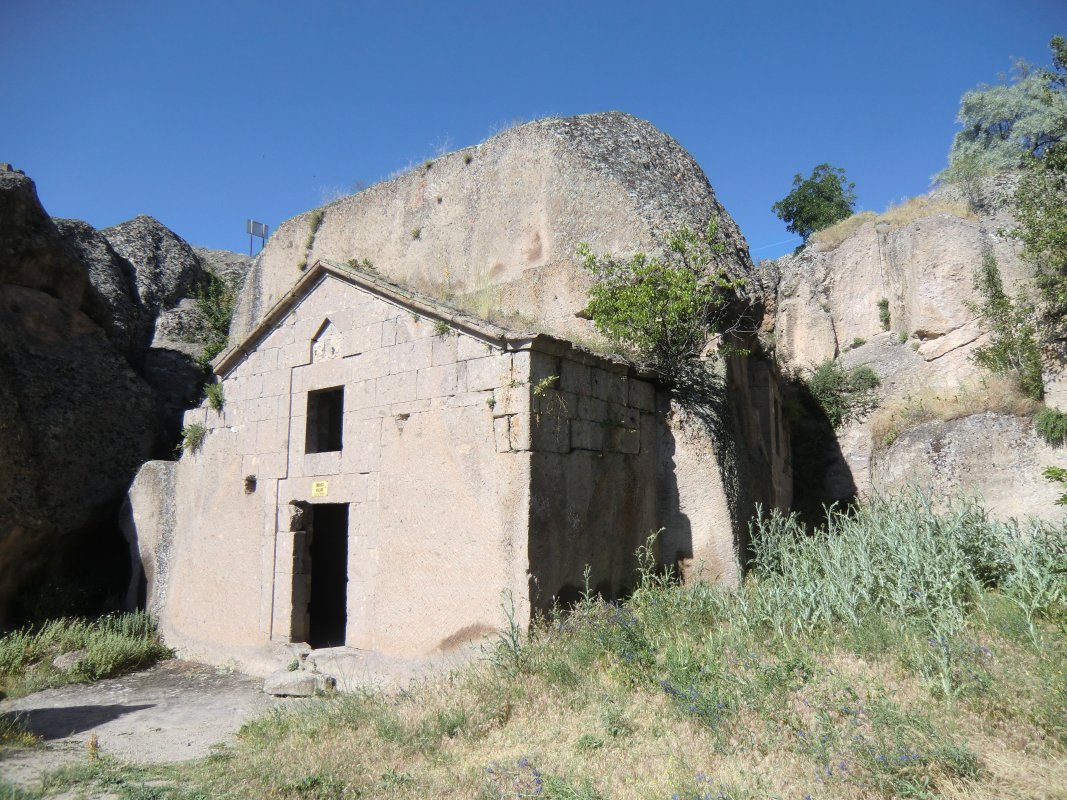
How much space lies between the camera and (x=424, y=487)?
7.41 meters

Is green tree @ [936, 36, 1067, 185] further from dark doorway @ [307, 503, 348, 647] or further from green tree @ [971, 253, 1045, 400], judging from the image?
dark doorway @ [307, 503, 348, 647]

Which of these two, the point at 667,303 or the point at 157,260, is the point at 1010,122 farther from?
the point at 157,260

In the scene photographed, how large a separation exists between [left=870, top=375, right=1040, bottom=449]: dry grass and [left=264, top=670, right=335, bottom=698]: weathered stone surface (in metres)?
10.4

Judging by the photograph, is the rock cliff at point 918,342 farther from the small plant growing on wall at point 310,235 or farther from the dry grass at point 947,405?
the small plant growing on wall at point 310,235

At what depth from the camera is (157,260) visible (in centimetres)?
1609

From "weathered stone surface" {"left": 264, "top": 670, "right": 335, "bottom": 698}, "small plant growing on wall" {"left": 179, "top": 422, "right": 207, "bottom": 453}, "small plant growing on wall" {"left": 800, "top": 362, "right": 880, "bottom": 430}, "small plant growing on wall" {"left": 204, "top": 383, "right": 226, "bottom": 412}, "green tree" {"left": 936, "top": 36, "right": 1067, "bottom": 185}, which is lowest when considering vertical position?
"weathered stone surface" {"left": 264, "top": 670, "right": 335, "bottom": 698}

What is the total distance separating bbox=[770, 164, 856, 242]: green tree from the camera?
28.2 metres

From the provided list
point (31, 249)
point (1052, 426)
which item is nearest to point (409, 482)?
point (31, 249)

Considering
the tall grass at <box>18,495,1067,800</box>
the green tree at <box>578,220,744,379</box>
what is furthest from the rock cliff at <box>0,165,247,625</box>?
the green tree at <box>578,220,744,379</box>

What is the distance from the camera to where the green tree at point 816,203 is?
2823 cm

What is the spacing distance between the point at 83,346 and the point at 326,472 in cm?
600

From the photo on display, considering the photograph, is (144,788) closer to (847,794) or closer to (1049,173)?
(847,794)

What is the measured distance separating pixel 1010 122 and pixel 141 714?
27.8m

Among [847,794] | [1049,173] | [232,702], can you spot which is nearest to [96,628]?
[232,702]
